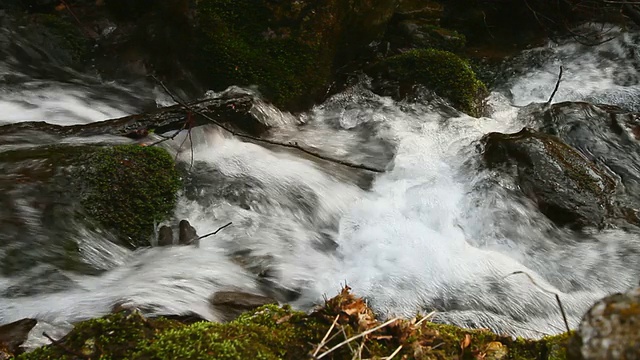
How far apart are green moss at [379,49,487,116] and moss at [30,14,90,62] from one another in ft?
13.2

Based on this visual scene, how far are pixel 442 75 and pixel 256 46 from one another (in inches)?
95.5

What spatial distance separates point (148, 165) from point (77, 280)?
1.25 meters

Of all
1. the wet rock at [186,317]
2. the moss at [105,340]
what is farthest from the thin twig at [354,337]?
the wet rock at [186,317]

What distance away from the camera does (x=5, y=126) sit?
510 cm

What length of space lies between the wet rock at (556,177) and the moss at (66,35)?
17.4 ft

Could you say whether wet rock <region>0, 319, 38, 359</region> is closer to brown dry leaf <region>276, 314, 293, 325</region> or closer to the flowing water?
the flowing water

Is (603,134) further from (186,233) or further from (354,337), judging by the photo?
(354,337)

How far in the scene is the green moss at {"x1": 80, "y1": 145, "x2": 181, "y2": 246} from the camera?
409 cm

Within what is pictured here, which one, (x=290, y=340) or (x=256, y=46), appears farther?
(x=256, y=46)

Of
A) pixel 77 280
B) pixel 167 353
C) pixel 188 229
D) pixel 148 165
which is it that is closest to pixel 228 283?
pixel 188 229

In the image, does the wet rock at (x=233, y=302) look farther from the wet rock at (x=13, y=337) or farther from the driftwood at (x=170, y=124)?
the driftwood at (x=170, y=124)

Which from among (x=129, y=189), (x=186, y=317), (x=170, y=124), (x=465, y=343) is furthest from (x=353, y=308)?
(x=170, y=124)

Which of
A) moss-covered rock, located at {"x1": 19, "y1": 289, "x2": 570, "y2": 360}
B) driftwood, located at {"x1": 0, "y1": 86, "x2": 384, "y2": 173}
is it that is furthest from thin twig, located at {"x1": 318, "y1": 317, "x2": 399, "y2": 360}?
driftwood, located at {"x1": 0, "y1": 86, "x2": 384, "y2": 173}

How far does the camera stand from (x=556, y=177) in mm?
5102
